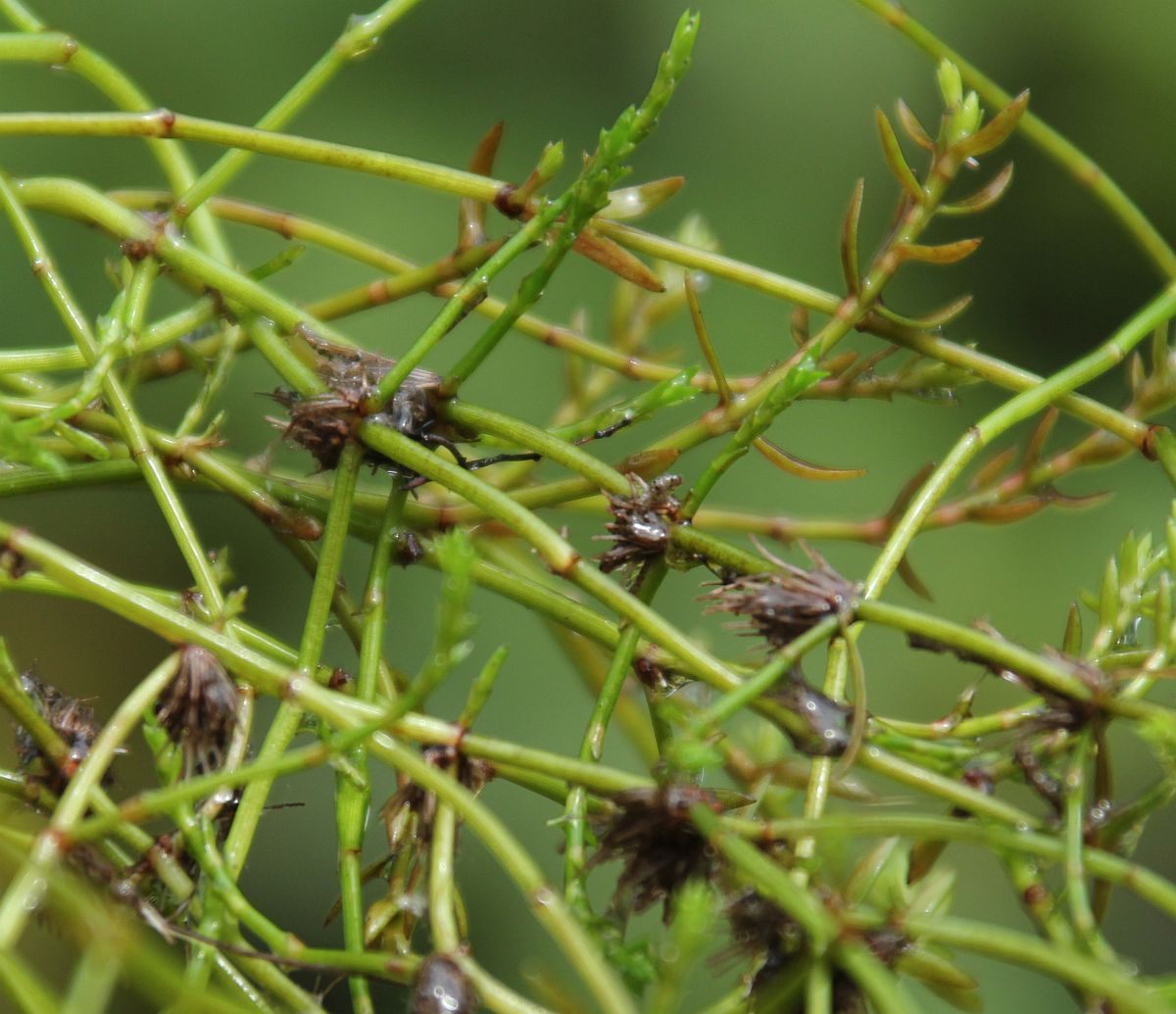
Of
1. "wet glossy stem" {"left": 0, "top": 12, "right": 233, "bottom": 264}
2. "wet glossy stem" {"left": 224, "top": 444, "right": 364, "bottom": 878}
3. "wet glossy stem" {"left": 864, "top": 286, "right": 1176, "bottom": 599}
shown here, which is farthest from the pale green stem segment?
"wet glossy stem" {"left": 0, "top": 12, "right": 233, "bottom": 264}

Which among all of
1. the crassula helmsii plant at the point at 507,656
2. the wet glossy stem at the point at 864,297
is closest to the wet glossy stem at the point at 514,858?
the crassula helmsii plant at the point at 507,656

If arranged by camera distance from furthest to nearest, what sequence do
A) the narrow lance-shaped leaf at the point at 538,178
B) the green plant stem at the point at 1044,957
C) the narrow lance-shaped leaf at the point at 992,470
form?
the narrow lance-shaped leaf at the point at 992,470 < the narrow lance-shaped leaf at the point at 538,178 < the green plant stem at the point at 1044,957

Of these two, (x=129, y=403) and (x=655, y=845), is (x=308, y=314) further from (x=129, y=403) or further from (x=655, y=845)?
(x=655, y=845)

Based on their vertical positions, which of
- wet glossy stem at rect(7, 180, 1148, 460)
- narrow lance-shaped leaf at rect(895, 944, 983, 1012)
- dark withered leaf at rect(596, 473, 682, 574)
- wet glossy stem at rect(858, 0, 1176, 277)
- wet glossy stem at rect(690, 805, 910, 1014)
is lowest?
narrow lance-shaped leaf at rect(895, 944, 983, 1012)

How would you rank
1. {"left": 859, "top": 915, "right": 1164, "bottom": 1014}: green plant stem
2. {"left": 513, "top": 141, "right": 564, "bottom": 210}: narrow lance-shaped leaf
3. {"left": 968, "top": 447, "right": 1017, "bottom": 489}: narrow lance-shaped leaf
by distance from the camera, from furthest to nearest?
1. {"left": 968, "top": 447, "right": 1017, "bottom": 489}: narrow lance-shaped leaf
2. {"left": 513, "top": 141, "right": 564, "bottom": 210}: narrow lance-shaped leaf
3. {"left": 859, "top": 915, "right": 1164, "bottom": 1014}: green plant stem

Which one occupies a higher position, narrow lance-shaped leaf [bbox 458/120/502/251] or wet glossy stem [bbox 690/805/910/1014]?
narrow lance-shaped leaf [bbox 458/120/502/251]

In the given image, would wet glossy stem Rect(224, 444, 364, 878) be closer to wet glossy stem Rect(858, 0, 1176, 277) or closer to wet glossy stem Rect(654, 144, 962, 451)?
wet glossy stem Rect(654, 144, 962, 451)

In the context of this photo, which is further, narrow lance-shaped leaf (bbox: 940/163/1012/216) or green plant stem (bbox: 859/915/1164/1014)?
narrow lance-shaped leaf (bbox: 940/163/1012/216)

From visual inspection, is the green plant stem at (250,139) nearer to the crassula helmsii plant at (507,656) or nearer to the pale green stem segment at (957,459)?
the crassula helmsii plant at (507,656)

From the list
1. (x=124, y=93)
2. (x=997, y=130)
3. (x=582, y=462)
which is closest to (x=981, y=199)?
(x=997, y=130)
